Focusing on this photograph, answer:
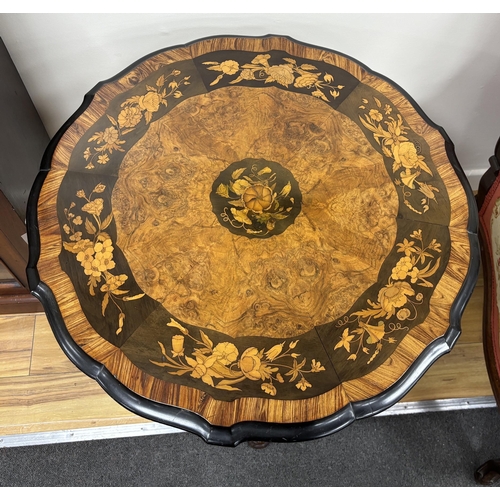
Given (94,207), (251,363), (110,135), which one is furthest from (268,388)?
(110,135)

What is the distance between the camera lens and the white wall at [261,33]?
0.95m

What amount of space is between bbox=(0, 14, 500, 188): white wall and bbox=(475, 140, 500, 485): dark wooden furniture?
0.29m

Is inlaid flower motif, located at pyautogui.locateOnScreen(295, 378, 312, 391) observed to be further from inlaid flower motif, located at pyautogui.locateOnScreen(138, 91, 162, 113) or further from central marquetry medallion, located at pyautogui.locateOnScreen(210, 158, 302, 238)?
inlaid flower motif, located at pyautogui.locateOnScreen(138, 91, 162, 113)

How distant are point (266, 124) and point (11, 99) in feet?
1.93

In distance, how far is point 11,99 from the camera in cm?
98

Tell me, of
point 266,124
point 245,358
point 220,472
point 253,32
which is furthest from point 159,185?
point 220,472

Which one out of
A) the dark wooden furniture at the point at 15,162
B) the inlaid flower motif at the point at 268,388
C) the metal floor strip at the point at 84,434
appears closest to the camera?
the inlaid flower motif at the point at 268,388

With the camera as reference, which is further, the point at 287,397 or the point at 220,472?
the point at 220,472

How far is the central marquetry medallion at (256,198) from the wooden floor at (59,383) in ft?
2.34

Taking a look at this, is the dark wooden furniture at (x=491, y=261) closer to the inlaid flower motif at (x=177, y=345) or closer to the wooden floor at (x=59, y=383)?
the wooden floor at (x=59, y=383)

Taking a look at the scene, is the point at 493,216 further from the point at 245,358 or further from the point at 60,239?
the point at 60,239

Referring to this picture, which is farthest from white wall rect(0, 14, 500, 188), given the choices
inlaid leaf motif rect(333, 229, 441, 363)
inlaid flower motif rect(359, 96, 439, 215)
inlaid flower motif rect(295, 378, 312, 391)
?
inlaid flower motif rect(295, 378, 312, 391)

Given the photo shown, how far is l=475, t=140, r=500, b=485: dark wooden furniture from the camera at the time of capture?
85cm

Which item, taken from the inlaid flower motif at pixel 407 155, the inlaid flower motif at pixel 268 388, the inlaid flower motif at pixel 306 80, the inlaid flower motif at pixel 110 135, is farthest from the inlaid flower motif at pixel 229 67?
the inlaid flower motif at pixel 268 388
